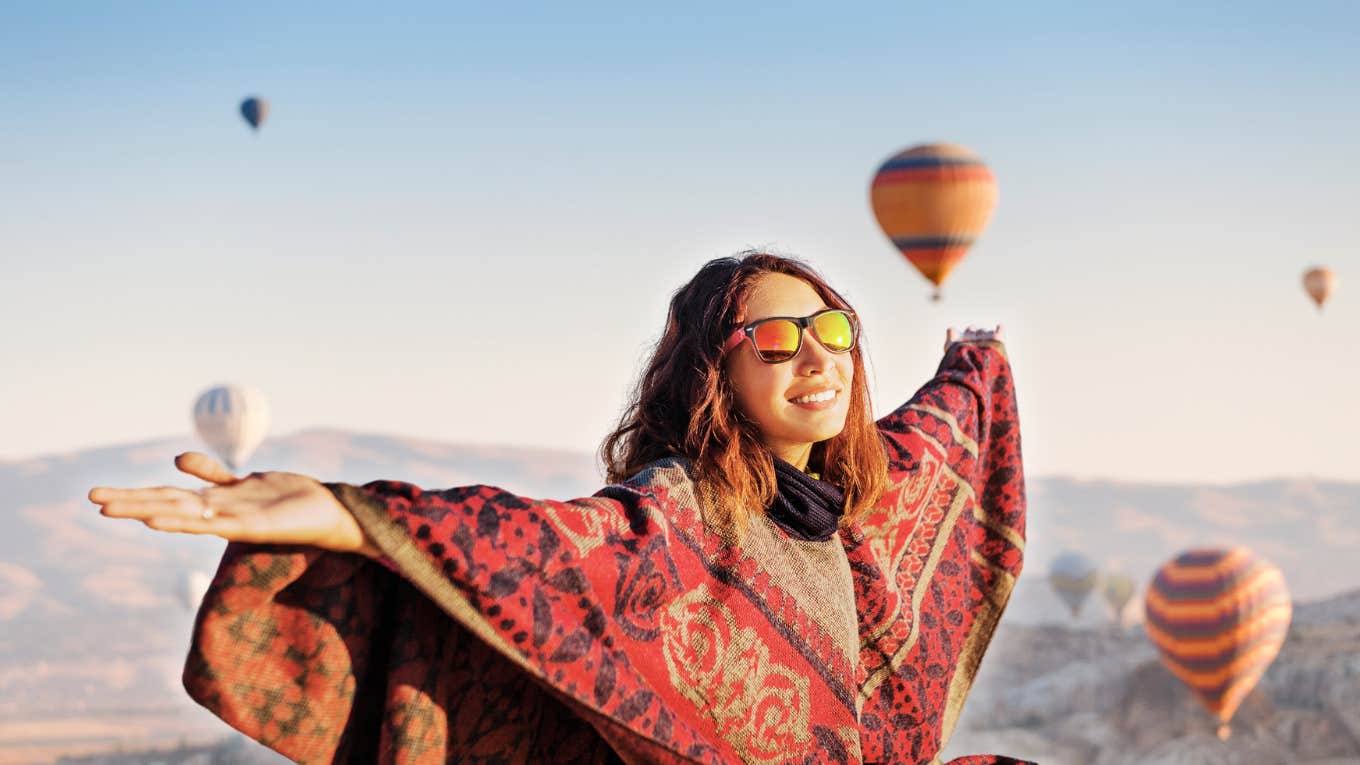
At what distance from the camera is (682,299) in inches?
168

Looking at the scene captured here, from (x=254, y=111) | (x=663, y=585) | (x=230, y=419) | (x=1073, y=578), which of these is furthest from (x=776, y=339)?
(x=1073, y=578)

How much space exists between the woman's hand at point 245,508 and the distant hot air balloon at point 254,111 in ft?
161

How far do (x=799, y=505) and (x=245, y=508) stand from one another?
160 centimetres

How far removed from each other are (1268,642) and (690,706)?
35730 mm

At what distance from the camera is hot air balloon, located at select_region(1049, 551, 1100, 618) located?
62.1 m

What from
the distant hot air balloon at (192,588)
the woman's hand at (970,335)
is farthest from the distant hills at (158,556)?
the woman's hand at (970,335)

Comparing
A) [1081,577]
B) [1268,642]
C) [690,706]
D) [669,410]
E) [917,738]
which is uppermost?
[669,410]

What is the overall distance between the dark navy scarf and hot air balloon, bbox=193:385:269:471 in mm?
45166

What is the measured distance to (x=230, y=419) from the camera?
4747cm

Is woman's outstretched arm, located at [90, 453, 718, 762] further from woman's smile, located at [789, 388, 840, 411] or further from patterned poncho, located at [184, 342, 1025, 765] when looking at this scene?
woman's smile, located at [789, 388, 840, 411]

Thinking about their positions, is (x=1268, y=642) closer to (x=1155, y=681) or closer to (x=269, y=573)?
(x=1155, y=681)

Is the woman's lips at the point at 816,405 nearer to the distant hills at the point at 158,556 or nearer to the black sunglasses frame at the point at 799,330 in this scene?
the black sunglasses frame at the point at 799,330

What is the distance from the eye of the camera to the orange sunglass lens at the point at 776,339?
4.02 metres

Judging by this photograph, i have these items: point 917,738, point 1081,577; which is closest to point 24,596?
point 1081,577
